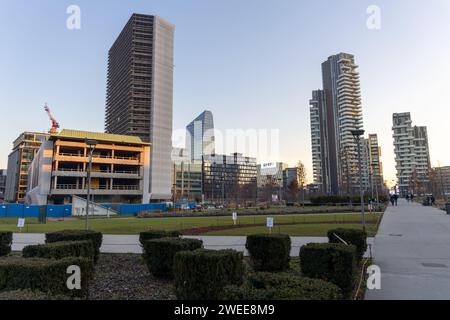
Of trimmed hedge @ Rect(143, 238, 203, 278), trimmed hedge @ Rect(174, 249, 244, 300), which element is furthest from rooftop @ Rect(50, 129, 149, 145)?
trimmed hedge @ Rect(174, 249, 244, 300)

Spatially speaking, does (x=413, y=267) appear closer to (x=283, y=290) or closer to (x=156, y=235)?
(x=283, y=290)

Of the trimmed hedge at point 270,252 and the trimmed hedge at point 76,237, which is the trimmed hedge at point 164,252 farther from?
the trimmed hedge at point 76,237

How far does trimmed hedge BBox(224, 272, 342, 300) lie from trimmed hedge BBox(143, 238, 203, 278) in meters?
4.10

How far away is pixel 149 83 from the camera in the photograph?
127 metres

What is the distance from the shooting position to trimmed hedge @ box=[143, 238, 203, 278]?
28.5ft

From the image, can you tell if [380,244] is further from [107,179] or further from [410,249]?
[107,179]

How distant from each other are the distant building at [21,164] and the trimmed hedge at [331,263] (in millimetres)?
167850

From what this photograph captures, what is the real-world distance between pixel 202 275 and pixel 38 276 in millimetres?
2892

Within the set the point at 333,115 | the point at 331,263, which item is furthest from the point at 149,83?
the point at 331,263

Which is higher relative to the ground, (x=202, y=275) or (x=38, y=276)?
(x=38, y=276)

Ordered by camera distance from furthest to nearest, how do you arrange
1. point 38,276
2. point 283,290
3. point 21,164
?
point 21,164
point 38,276
point 283,290

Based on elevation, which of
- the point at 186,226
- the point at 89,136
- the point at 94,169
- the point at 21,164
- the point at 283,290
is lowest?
the point at 186,226
